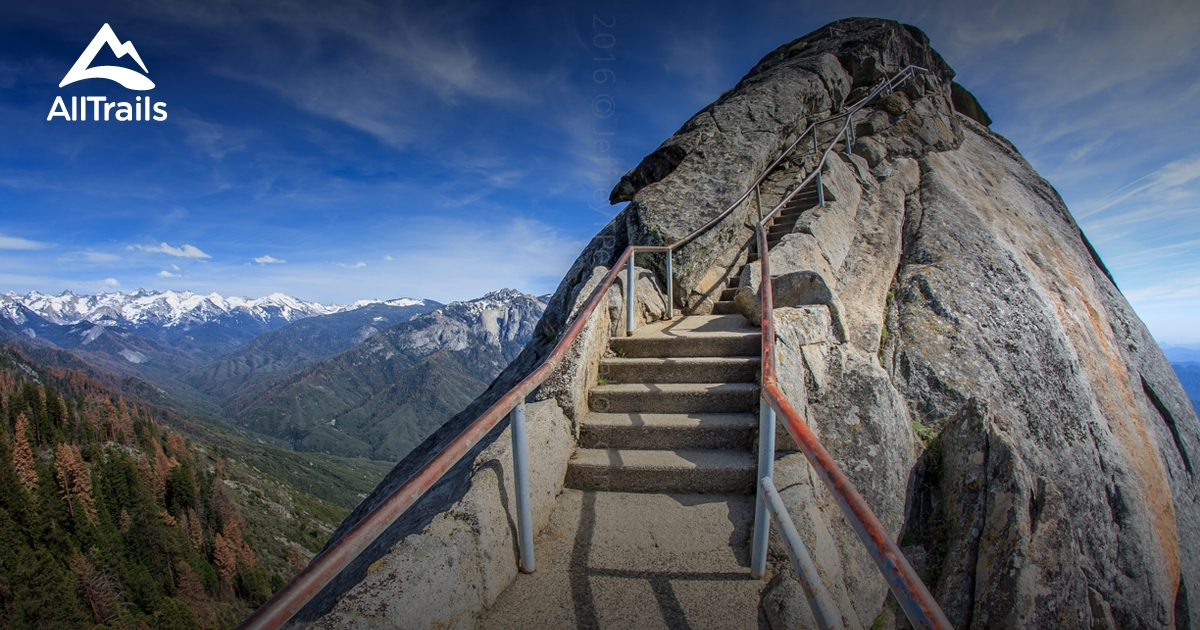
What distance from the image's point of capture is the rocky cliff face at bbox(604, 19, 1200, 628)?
16.2ft

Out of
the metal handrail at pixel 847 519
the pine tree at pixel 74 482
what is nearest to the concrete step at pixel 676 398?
the metal handrail at pixel 847 519

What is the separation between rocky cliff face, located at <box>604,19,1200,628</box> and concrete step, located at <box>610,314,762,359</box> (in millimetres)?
578

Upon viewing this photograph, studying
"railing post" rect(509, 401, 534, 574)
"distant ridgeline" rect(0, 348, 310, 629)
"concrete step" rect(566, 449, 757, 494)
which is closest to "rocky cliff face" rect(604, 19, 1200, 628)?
"concrete step" rect(566, 449, 757, 494)

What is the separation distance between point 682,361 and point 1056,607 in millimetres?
4552

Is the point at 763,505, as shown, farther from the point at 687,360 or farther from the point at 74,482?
the point at 74,482

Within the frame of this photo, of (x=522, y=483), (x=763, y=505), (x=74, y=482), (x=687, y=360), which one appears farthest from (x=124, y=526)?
(x=763, y=505)

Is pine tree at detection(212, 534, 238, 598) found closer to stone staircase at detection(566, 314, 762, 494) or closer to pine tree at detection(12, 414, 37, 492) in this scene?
pine tree at detection(12, 414, 37, 492)

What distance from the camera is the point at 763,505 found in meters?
3.13

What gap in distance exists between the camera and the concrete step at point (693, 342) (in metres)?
5.86

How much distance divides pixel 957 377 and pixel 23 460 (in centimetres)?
11410

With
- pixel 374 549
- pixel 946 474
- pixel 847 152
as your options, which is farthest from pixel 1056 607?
pixel 847 152

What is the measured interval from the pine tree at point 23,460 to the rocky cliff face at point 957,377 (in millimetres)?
105430

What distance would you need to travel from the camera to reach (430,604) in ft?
8.68

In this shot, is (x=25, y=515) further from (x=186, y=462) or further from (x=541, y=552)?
(x=541, y=552)
